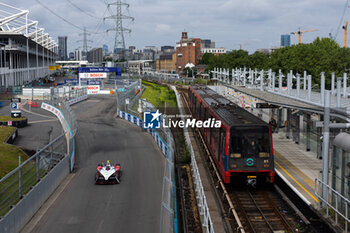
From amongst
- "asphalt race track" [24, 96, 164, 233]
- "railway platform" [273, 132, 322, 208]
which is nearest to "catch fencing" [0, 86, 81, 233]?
"asphalt race track" [24, 96, 164, 233]

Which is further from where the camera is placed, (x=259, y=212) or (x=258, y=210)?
(x=258, y=210)

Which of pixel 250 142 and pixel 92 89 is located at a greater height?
pixel 92 89

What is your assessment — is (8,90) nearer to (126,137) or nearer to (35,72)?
(126,137)

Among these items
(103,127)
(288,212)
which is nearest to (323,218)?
(288,212)

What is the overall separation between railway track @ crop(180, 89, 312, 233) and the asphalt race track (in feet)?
8.82

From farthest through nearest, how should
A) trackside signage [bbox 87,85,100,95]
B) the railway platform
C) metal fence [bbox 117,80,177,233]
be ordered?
trackside signage [bbox 87,85,100,95] < the railway platform < metal fence [bbox 117,80,177,233]

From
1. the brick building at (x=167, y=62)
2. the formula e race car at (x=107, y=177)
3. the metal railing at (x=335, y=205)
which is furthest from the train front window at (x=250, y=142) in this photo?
the brick building at (x=167, y=62)

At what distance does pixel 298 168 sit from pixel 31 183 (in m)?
11.9

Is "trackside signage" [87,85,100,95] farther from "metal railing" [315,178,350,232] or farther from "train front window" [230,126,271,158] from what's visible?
"metal railing" [315,178,350,232]

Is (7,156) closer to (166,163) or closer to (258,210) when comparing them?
(166,163)

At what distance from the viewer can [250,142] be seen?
15.3m

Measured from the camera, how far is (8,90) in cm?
5466

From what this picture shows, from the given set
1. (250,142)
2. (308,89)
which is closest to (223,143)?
(250,142)

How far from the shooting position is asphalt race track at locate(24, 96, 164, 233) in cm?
1198
